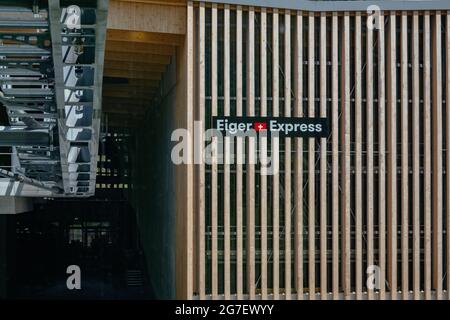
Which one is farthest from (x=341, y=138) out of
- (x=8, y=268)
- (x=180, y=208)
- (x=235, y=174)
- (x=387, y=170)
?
(x=8, y=268)

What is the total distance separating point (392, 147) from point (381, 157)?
1.37ft

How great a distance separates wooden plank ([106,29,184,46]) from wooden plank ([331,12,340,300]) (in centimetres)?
428

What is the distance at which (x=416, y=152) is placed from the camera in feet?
68.2

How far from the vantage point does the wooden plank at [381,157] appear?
813 inches

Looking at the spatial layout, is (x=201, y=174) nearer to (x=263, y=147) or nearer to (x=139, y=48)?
(x=263, y=147)

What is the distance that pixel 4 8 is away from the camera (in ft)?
25.2

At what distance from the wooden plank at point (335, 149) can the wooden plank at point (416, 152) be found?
2.22 meters

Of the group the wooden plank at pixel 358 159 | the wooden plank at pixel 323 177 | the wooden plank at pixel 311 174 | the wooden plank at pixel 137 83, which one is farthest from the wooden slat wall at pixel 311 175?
the wooden plank at pixel 137 83

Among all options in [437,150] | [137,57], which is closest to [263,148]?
[437,150]

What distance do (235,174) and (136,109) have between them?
11.8m

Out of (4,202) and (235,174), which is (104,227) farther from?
(235,174)

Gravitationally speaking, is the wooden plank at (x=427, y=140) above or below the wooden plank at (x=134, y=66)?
below

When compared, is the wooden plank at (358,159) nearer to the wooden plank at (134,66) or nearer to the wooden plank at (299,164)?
the wooden plank at (299,164)
